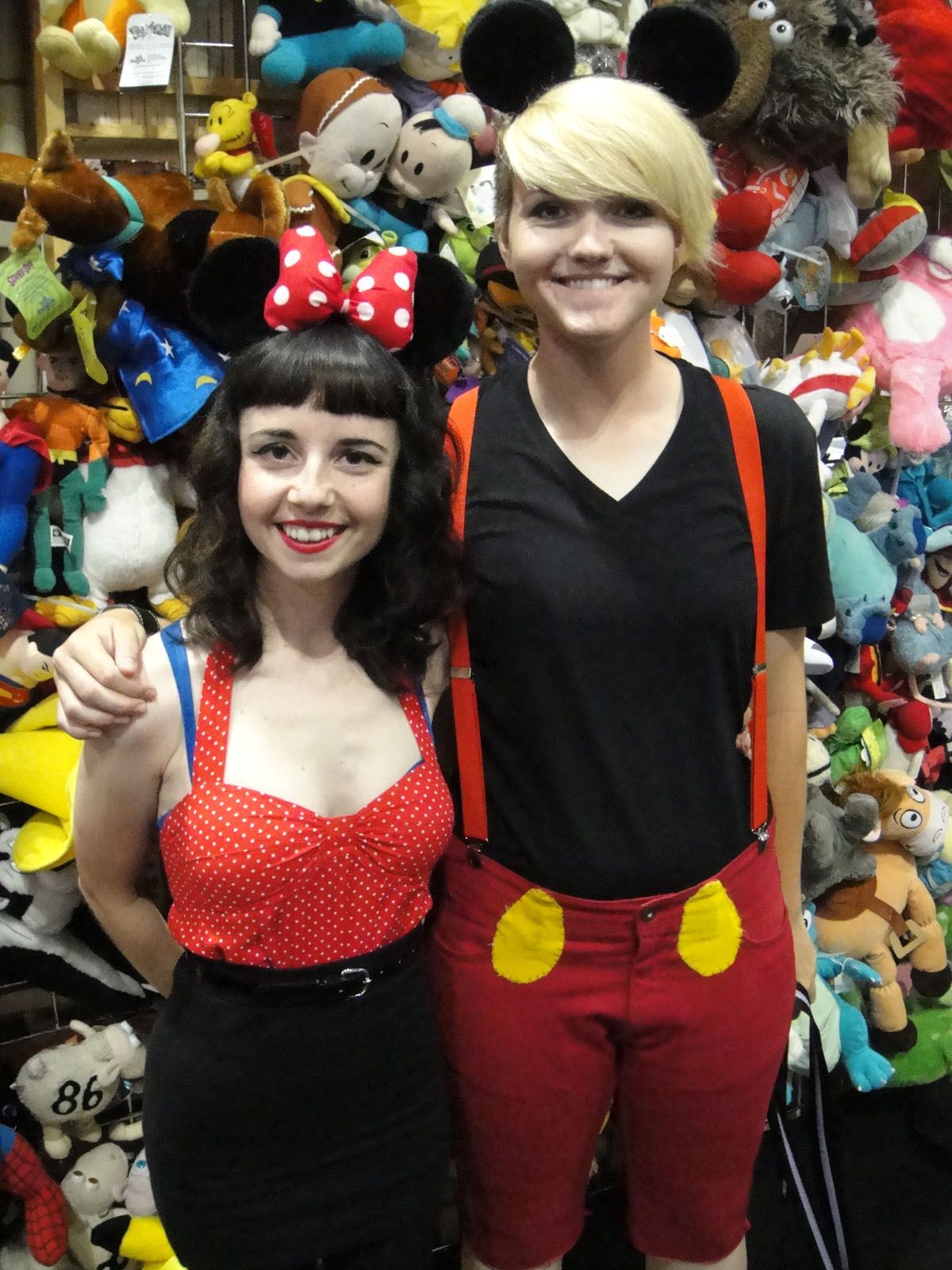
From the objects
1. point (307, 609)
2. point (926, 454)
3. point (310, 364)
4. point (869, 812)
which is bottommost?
point (869, 812)

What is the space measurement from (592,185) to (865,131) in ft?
4.04

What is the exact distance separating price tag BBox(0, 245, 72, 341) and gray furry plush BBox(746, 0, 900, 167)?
1246 millimetres

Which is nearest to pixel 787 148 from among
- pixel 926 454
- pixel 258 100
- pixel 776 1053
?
pixel 926 454

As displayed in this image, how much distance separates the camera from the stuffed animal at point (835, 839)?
1.96 meters

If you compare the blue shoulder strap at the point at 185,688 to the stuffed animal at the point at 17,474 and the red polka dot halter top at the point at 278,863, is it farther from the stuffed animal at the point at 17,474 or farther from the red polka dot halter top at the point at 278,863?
the stuffed animal at the point at 17,474

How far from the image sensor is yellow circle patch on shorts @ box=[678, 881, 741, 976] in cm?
110

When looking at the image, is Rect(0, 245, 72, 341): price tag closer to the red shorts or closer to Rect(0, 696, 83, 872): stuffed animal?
Rect(0, 696, 83, 872): stuffed animal

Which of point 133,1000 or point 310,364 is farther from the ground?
point 310,364

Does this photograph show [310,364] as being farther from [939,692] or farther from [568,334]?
[939,692]

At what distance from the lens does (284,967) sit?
3.30 feet

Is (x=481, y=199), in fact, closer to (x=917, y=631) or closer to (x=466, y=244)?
(x=466, y=244)

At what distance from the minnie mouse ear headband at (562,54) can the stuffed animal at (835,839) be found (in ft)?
4.14

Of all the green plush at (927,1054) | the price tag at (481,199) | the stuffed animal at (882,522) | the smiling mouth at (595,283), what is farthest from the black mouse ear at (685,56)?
the green plush at (927,1054)

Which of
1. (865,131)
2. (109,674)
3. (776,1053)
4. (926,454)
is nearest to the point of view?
(109,674)
